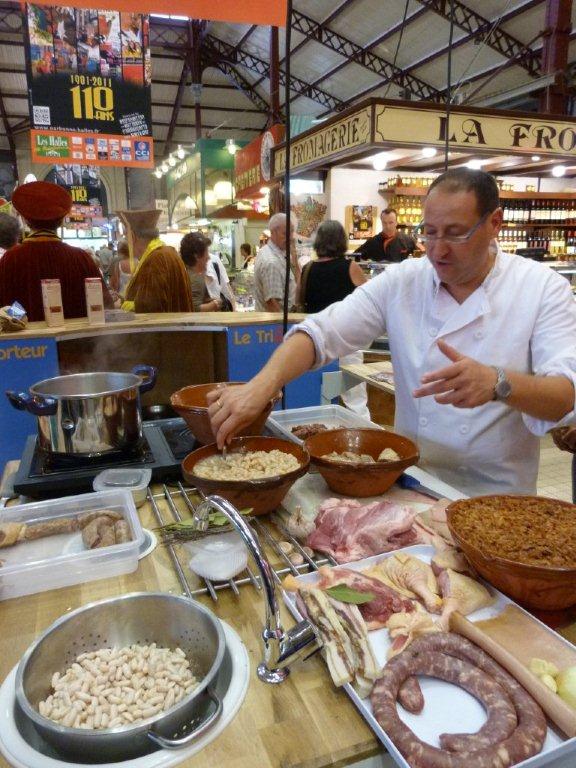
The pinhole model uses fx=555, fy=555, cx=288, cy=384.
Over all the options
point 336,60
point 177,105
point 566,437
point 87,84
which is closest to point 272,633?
point 566,437

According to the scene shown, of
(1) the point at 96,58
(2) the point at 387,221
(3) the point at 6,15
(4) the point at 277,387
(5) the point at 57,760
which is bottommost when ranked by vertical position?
(5) the point at 57,760

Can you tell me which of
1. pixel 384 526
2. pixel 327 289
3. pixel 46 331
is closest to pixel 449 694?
pixel 384 526

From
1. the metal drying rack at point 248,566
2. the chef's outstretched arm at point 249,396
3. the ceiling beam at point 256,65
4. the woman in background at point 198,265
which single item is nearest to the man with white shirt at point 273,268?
the woman in background at point 198,265

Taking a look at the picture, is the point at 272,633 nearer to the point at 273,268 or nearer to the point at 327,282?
the point at 327,282

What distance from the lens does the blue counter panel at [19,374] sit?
11.7ft

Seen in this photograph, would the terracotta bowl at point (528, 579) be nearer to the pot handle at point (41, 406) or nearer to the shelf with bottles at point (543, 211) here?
the pot handle at point (41, 406)

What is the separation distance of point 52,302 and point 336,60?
13485 mm

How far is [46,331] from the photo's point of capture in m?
3.61

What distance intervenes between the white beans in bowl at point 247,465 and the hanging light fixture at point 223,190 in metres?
13.8

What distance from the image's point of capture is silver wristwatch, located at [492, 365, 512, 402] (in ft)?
4.87

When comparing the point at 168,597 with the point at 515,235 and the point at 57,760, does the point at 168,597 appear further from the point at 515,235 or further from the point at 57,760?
the point at 515,235

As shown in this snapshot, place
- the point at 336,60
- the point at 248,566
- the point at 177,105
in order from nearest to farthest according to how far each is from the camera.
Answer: the point at 248,566 → the point at 336,60 → the point at 177,105

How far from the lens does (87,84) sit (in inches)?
222

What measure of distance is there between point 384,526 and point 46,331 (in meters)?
2.95
